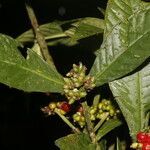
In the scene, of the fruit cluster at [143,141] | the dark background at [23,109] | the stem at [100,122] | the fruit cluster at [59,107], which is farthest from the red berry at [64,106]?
the dark background at [23,109]

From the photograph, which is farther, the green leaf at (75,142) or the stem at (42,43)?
the stem at (42,43)

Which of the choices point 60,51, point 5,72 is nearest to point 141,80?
point 5,72

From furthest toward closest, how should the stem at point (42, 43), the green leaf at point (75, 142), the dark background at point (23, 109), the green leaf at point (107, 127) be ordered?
1. the dark background at point (23, 109)
2. the stem at point (42, 43)
3. the green leaf at point (107, 127)
4. the green leaf at point (75, 142)

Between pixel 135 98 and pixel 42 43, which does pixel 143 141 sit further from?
pixel 42 43

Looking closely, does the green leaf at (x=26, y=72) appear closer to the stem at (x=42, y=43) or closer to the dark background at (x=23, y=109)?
the stem at (x=42, y=43)

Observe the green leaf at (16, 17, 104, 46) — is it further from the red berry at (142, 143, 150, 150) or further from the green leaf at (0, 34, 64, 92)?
the red berry at (142, 143, 150, 150)

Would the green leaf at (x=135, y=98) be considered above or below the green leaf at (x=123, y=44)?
below
